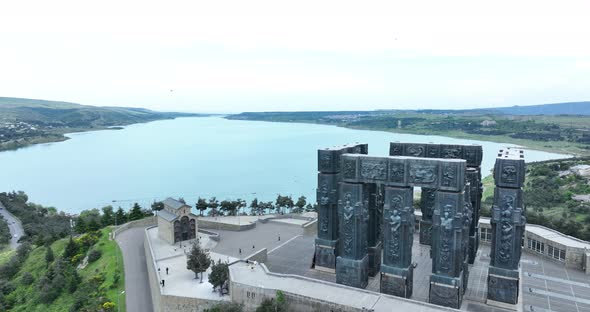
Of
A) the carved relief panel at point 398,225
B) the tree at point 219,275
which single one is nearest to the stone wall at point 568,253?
the carved relief panel at point 398,225

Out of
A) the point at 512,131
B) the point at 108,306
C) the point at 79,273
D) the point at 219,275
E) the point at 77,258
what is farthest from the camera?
the point at 512,131

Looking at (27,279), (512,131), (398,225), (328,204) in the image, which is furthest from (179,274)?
(512,131)

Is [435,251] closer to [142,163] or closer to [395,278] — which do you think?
[395,278]

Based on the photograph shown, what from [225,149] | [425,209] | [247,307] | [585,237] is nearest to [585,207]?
[585,237]

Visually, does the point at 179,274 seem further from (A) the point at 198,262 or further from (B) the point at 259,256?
(B) the point at 259,256

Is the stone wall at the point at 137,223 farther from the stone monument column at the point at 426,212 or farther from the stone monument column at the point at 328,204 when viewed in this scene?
the stone monument column at the point at 426,212

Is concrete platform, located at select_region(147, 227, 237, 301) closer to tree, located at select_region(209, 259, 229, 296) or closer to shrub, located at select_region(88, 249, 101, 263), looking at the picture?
tree, located at select_region(209, 259, 229, 296)

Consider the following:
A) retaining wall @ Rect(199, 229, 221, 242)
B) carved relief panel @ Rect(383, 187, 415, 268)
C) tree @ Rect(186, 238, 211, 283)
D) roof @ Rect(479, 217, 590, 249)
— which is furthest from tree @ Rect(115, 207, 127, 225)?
roof @ Rect(479, 217, 590, 249)
